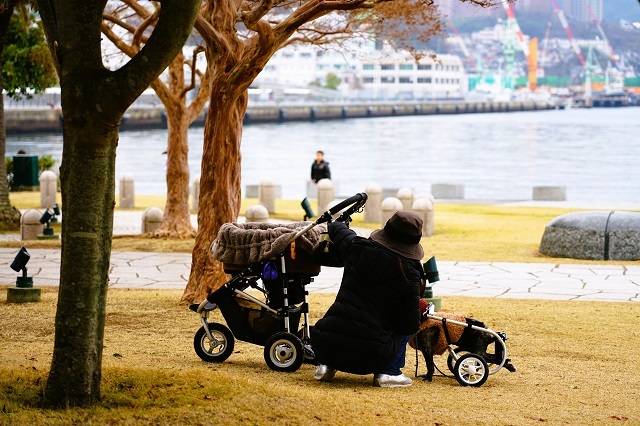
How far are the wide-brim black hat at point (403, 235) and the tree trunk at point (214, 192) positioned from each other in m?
4.44

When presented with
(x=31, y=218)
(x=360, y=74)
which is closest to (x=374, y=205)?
(x=31, y=218)

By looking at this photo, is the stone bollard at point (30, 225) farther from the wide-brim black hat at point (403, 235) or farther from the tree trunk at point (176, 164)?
the wide-brim black hat at point (403, 235)

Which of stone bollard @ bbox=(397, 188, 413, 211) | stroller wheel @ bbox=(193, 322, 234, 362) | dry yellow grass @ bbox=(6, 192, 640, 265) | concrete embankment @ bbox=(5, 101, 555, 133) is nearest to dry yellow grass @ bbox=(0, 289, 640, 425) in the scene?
stroller wheel @ bbox=(193, 322, 234, 362)

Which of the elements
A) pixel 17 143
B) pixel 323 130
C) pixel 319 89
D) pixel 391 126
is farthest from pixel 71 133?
pixel 319 89

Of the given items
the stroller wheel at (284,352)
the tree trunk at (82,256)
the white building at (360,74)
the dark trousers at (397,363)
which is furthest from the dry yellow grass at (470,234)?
the white building at (360,74)

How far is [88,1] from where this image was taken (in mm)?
5570

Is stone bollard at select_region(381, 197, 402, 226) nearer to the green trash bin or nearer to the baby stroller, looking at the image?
the baby stroller

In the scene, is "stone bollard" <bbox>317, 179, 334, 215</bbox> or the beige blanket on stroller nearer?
the beige blanket on stroller

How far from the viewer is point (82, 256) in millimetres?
5594

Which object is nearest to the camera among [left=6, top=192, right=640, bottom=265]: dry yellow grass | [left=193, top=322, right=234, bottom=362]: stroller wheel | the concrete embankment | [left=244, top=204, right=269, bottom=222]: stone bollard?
[left=193, top=322, right=234, bottom=362]: stroller wheel

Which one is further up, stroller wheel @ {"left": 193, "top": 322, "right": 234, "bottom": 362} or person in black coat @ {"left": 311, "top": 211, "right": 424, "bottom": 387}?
person in black coat @ {"left": 311, "top": 211, "right": 424, "bottom": 387}

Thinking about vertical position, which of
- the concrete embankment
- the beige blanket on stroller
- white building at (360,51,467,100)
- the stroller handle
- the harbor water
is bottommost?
the harbor water

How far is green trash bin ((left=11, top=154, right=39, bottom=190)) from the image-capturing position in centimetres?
2869

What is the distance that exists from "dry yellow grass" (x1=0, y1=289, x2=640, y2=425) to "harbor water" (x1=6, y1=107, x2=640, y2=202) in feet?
66.0
